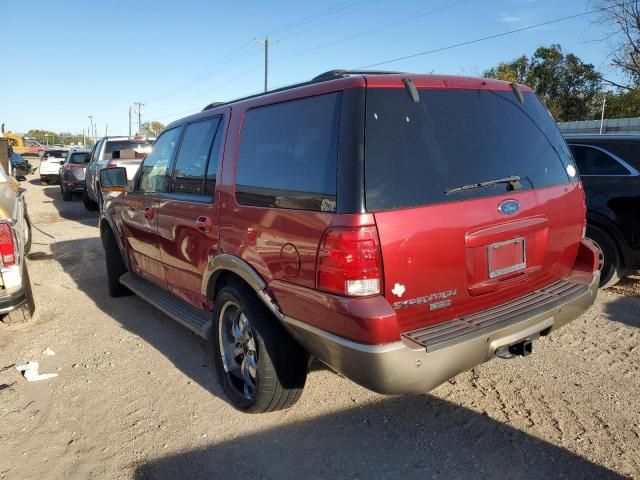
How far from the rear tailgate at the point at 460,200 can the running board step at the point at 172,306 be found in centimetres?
176

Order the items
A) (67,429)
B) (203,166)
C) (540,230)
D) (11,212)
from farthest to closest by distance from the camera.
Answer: (11,212)
(203,166)
(67,429)
(540,230)

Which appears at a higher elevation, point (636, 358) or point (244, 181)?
point (244, 181)

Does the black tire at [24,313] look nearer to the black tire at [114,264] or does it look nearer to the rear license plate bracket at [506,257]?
the black tire at [114,264]

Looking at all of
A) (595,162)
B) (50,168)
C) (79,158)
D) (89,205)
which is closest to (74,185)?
(89,205)

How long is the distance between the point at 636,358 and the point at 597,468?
5.47 ft

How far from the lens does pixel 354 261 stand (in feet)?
7.63

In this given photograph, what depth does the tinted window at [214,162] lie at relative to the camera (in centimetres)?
345

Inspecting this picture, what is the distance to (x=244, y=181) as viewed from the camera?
3129 millimetres

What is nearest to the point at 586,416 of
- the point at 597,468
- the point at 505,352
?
the point at 597,468

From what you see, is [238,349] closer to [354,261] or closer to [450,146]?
[354,261]

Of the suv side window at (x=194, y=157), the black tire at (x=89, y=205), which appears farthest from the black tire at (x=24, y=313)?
the black tire at (x=89, y=205)

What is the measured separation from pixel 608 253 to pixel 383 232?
4004mm

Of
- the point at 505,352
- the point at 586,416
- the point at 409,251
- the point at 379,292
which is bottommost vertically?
the point at 586,416

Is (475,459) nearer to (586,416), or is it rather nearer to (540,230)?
(586,416)
